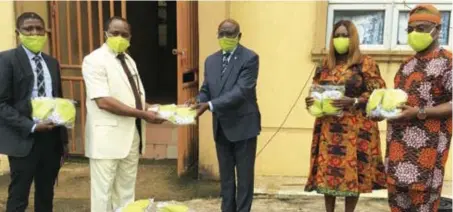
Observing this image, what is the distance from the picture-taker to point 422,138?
292 centimetres

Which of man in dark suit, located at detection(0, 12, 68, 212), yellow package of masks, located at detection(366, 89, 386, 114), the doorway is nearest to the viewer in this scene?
yellow package of masks, located at detection(366, 89, 386, 114)

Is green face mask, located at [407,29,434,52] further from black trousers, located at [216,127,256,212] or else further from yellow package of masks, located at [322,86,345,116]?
black trousers, located at [216,127,256,212]

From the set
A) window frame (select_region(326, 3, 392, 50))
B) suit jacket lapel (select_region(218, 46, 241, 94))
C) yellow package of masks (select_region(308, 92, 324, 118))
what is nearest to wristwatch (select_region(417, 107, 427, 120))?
yellow package of masks (select_region(308, 92, 324, 118))

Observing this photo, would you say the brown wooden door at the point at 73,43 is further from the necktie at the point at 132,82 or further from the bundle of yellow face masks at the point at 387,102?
the bundle of yellow face masks at the point at 387,102

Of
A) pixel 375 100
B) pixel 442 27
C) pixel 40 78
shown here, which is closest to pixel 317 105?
pixel 375 100

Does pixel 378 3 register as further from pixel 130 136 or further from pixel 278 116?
pixel 130 136

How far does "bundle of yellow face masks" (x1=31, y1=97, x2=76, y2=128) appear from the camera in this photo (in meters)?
3.15

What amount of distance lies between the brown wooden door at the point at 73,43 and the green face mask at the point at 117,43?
6.36ft

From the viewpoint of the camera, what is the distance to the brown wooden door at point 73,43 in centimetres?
543

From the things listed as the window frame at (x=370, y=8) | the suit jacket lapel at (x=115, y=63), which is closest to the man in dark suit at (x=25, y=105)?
the suit jacket lapel at (x=115, y=63)

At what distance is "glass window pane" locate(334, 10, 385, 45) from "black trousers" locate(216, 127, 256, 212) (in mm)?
2083

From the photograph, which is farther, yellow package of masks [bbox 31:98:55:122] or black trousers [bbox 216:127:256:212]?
black trousers [bbox 216:127:256:212]

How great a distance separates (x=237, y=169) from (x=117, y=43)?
1.37 m

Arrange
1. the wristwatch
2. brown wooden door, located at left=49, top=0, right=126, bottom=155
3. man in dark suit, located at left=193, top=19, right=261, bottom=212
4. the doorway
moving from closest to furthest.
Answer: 1. the wristwatch
2. man in dark suit, located at left=193, top=19, right=261, bottom=212
3. brown wooden door, located at left=49, top=0, right=126, bottom=155
4. the doorway
